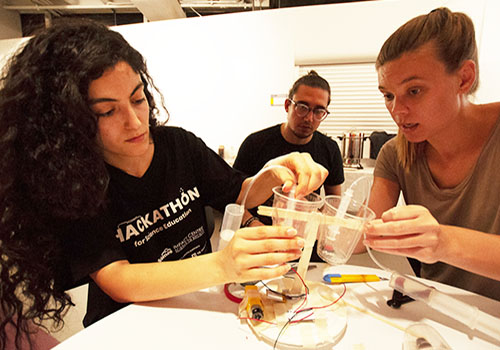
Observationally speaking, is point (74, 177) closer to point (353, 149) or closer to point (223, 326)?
point (223, 326)

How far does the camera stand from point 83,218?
0.86 metres

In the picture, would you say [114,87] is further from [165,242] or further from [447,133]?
[447,133]

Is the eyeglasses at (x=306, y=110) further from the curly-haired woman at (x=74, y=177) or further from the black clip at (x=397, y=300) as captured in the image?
the black clip at (x=397, y=300)

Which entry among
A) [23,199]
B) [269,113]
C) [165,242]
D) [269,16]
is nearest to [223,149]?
[269,113]

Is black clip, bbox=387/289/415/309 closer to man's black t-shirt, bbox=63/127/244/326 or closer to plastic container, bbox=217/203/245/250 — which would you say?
plastic container, bbox=217/203/245/250

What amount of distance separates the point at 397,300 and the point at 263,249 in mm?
455

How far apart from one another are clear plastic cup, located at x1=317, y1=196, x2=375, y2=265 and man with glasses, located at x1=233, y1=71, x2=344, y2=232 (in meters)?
1.41

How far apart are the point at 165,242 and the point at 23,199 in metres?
0.49

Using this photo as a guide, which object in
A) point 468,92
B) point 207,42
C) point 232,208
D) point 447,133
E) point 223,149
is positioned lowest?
point 223,149

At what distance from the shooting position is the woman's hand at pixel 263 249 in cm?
67

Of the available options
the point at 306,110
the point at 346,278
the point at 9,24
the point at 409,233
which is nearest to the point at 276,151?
the point at 306,110

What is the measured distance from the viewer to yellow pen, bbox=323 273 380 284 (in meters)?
0.89

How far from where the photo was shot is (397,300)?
79 centimetres

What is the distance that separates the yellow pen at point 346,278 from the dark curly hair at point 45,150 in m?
0.79
